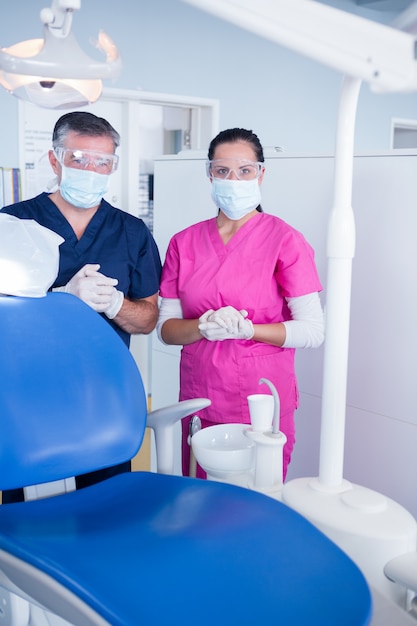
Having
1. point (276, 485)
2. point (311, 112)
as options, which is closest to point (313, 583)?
point (276, 485)

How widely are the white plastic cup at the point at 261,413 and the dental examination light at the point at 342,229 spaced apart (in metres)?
0.12

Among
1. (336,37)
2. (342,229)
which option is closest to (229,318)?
(342,229)

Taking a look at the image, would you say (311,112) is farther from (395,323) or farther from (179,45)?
(395,323)

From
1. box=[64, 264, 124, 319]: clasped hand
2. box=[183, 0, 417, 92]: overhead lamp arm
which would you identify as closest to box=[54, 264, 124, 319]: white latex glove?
box=[64, 264, 124, 319]: clasped hand

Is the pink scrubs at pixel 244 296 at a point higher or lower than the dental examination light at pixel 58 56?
lower

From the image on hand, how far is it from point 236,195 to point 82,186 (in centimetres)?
34

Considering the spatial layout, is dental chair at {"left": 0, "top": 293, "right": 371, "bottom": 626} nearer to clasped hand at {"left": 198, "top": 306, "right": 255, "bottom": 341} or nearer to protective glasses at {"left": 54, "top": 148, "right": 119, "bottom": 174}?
clasped hand at {"left": 198, "top": 306, "right": 255, "bottom": 341}

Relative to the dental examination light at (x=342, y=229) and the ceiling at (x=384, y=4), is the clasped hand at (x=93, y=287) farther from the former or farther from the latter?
the ceiling at (x=384, y=4)

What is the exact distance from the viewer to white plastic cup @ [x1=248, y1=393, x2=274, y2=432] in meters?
1.16

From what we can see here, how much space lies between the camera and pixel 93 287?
1.47m

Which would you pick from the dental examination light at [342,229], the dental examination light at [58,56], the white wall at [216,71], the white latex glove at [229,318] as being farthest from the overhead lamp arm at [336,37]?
the white wall at [216,71]

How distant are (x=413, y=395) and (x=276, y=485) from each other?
2.57 feet

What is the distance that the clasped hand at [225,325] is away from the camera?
147cm

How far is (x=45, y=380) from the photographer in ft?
3.94
